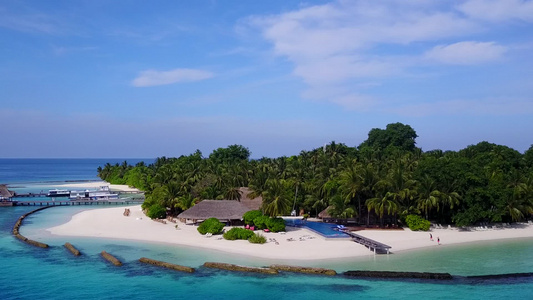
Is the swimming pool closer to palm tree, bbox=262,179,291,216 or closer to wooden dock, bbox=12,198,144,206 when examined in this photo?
palm tree, bbox=262,179,291,216

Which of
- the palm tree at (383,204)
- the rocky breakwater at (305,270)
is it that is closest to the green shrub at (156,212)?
the palm tree at (383,204)

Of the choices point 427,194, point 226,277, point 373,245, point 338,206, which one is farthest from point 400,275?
point 338,206

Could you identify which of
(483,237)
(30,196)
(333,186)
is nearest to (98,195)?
(30,196)

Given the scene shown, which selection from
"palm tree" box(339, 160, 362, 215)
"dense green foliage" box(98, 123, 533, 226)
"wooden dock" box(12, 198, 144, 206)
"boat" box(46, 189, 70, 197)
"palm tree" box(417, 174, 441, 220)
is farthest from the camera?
"boat" box(46, 189, 70, 197)

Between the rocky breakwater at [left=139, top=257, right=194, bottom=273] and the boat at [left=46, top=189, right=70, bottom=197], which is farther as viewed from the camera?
the boat at [left=46, top=189, right=70, bottom=197]

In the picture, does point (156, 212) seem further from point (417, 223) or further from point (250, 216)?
point (417, 223)

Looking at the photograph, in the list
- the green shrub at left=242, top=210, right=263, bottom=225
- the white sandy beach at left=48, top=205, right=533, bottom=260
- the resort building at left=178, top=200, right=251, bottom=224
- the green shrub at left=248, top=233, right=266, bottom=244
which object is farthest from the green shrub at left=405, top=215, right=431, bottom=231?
the resort building at left=178, top=200, right=251, bottom=224

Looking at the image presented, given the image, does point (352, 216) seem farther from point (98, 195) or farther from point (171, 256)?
point (98, 195)
